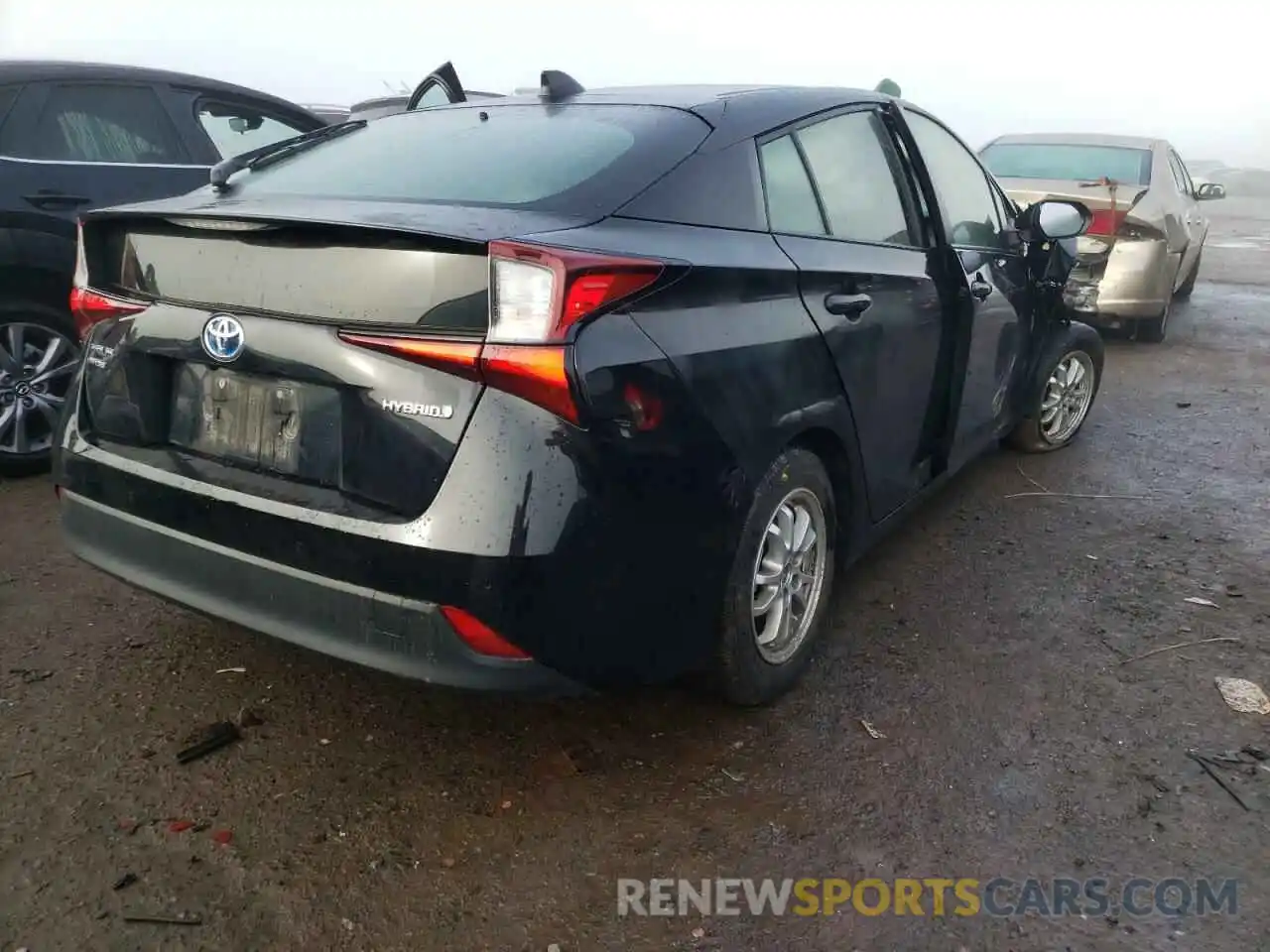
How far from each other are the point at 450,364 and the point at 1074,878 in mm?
1737

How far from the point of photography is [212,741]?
2600mm

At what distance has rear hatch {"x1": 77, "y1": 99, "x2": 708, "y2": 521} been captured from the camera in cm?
202

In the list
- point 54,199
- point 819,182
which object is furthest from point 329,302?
point 54,199

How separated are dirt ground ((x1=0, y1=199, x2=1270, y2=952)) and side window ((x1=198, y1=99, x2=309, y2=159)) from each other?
2.28 metres

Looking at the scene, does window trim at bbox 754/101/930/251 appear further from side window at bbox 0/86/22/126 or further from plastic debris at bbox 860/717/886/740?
side window at bbox 0/86/22/126

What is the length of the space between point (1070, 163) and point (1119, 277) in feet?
4.35

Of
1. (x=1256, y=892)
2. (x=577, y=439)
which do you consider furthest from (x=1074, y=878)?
(x=577, y=439)

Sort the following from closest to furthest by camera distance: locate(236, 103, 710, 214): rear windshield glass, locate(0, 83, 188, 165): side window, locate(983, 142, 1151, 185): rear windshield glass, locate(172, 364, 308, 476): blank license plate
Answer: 1. locate(172, 364, 308, 476): blank license plate
2. locate(236, 103, 710, 214): rear windshield glass
3. locate(0, 83, 188, 165): side window
4. locate(983, 142, 1151, 185): rear windshield glass

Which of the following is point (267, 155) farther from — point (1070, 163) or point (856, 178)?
point (1070, 163)

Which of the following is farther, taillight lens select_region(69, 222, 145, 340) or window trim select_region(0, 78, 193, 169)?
window trim select_region(0, 78, 193, 169)

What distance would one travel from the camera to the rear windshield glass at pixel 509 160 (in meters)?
2.34

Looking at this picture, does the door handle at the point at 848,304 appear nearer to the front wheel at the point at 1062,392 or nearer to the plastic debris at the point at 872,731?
the plastic debris at the point at 872,731

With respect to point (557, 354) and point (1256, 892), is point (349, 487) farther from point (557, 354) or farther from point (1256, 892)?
point (1256, 892)

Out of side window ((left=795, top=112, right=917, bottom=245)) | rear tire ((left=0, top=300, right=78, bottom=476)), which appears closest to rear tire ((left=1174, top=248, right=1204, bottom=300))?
side window ((left=795, top=112, right=917, bottom=245))
